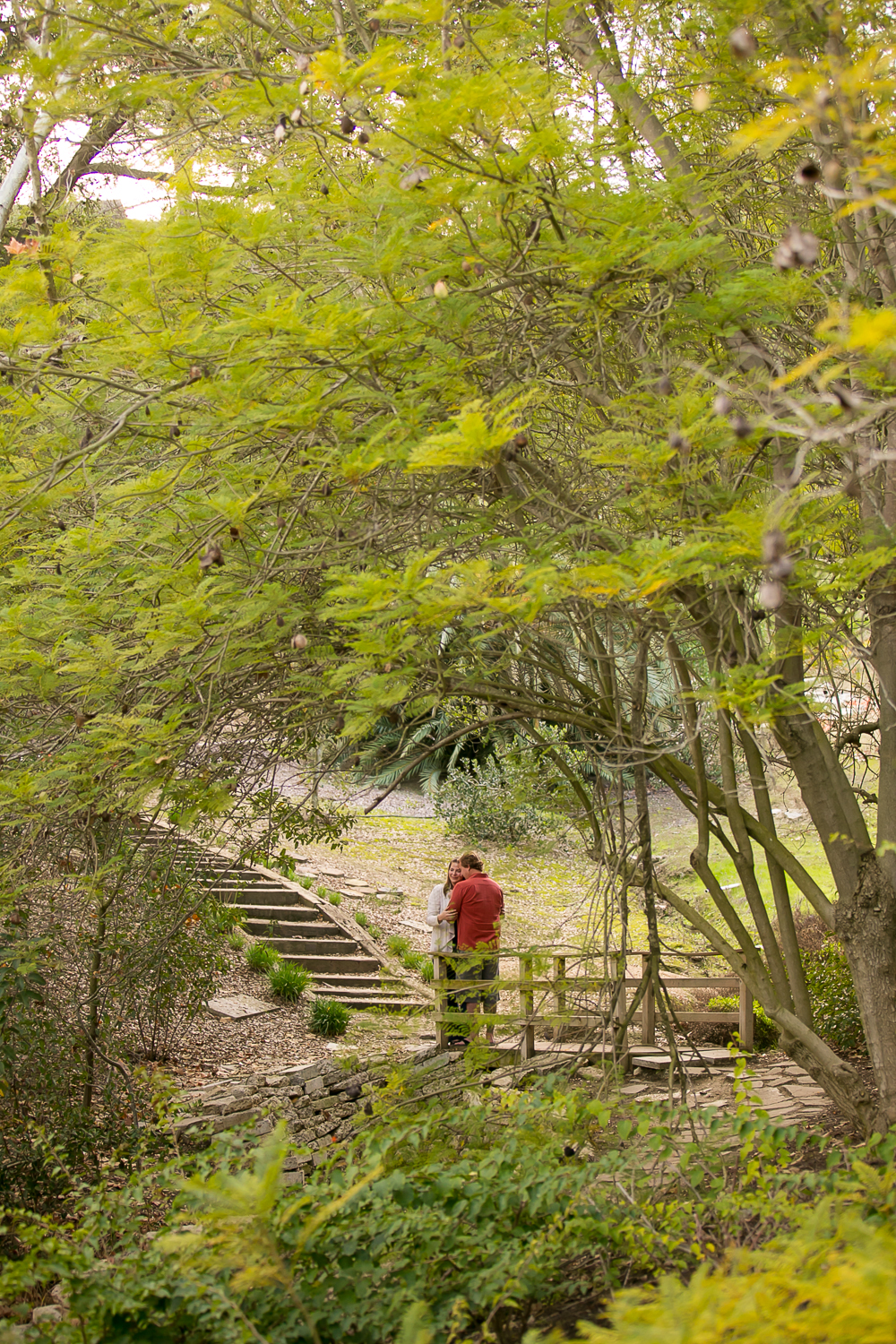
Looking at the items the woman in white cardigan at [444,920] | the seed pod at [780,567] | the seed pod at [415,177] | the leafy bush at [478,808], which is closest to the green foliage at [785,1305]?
the seed pod at [780,567]

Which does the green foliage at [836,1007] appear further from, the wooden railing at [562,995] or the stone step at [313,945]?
the stone step at [313,945]

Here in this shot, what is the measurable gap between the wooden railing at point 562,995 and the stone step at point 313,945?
9.91ft

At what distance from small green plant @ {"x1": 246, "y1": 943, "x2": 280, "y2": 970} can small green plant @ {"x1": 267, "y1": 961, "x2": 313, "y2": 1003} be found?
0.23 meters

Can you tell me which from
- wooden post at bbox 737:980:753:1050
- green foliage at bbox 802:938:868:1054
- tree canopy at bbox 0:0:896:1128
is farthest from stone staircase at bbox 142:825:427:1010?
tree canopy at bbox 0:0:896:1128

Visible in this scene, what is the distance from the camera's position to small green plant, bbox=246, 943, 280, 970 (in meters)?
10.5

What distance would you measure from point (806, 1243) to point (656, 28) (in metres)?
4.95

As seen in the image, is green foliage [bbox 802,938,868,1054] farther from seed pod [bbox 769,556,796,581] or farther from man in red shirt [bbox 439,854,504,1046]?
seed pod [bbox 769,556,796,581]

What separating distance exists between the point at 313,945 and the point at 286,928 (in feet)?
1.31

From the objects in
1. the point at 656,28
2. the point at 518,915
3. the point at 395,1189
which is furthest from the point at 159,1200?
the point at 518,915

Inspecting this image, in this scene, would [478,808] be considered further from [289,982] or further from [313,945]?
[289,982]

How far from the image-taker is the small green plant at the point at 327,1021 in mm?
9539

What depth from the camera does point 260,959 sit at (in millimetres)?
10484

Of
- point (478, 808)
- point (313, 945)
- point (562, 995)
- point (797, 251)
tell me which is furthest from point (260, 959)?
point (797, 251)


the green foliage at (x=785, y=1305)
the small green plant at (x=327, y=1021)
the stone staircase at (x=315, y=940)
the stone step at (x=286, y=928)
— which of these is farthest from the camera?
the stone step at (x=286, y=928)
